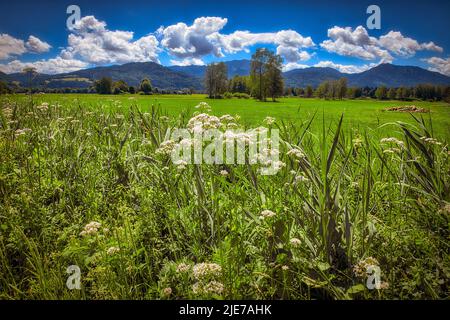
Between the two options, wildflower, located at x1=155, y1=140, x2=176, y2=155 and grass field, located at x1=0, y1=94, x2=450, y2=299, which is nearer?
grass field, located at x1=0, y1=94, x2=450, y2=299

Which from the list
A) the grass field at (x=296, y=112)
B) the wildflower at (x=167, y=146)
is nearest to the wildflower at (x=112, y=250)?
the wildflower at (x=167, y=146)

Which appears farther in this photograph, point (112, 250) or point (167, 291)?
point (112, 250)

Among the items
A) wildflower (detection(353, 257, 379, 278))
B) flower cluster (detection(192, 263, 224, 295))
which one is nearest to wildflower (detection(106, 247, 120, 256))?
flower cluster (detection(192, 263, 224, 295))

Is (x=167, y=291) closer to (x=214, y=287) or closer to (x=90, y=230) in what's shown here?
(x=214, y=287)

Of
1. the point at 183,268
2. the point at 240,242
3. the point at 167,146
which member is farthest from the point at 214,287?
the point at 167,146

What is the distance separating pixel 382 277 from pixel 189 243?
1737 millimetres

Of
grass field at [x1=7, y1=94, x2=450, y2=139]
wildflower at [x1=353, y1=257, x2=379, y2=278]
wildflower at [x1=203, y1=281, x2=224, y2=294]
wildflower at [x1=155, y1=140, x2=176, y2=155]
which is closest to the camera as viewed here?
wildflower at [x1=203, y1=281, x2=224, y2=294]

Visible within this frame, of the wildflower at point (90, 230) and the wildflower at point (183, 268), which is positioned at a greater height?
the wildflower at point (90, 230)

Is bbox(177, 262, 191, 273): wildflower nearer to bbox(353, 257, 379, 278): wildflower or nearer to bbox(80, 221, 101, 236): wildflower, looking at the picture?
bbox(80, 221, 101, 236): wildflower

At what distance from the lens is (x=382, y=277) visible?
85.0 inches

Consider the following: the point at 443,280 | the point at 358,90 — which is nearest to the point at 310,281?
the point at 443,280

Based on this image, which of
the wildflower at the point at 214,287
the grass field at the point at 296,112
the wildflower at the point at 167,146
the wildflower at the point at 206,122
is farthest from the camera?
the grass field at the point at 296,112

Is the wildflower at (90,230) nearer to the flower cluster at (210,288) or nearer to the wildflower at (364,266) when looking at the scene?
the flower cluster at (210,288)
